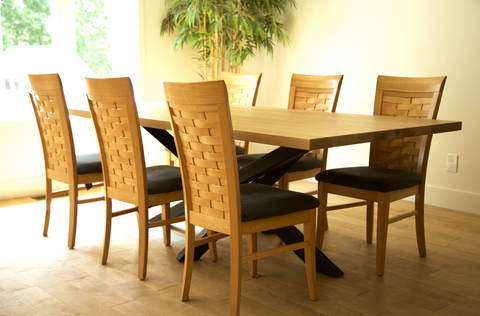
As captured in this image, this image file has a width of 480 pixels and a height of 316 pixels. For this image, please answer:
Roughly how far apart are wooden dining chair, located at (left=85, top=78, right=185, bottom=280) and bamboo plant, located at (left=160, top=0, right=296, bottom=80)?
7.40 feet

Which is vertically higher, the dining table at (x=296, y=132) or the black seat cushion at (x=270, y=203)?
the dining table at (x=296, y=132)

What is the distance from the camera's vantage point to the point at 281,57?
4.93 meters

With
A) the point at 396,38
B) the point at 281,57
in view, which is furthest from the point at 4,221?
the point at 396,38

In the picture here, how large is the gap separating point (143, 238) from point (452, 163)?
8.41 feet

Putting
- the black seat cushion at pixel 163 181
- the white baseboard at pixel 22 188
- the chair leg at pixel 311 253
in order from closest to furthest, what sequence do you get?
1. the chair leg at pixel 311 253
2. the black seat cushion at pixel 163 181
3. the white baseboard at pixel 22 188

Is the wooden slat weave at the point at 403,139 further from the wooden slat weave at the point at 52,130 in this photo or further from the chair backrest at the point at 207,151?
the wooden slat weave at the point at 52,130

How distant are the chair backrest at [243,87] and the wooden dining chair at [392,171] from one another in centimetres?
104

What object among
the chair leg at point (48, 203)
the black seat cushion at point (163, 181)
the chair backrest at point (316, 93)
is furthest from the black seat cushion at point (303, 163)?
the chair leg at point (48, 203)

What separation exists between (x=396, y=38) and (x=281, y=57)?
1268 mm

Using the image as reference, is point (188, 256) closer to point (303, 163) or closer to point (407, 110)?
point (303, 163)

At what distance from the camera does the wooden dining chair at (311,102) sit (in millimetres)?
2971

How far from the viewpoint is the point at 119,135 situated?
2309 mm

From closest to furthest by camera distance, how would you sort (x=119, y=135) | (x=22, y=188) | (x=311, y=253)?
(x=311, y=253) → (x=119, y=135) → (x=22, y=188)

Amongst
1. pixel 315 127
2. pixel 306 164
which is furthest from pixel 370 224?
pixel 315 127
